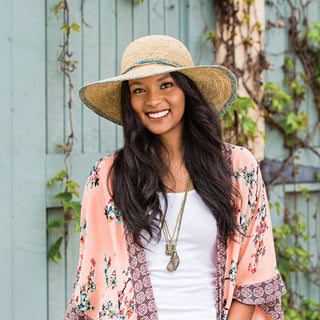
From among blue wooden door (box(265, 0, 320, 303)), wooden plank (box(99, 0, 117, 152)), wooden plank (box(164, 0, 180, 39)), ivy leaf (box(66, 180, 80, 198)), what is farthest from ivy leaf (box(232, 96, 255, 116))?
ivy leaf (box(66, 180, 80, 198))

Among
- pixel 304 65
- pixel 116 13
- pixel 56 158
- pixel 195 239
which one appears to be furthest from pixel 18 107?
pixel 304 65

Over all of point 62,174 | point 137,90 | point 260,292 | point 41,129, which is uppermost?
point 137,90

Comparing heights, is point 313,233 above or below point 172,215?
below

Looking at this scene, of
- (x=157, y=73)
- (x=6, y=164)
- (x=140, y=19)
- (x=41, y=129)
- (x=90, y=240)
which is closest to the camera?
(x=157, y=73)

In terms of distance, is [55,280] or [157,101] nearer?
[157,101]

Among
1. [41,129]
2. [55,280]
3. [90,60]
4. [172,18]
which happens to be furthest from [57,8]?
[55,280]

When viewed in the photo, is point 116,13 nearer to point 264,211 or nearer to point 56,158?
point 56,158

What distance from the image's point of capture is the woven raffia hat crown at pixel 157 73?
66.2 inches

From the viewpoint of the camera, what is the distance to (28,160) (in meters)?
2.37

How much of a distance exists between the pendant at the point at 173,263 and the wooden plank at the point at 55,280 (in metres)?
1.02

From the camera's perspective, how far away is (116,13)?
106 inches

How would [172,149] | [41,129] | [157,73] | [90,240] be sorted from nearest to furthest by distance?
1. [157,73]
2. [90,240]
3. [172,149]
4. [41,129]

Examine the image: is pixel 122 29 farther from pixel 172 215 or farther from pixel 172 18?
pixel 172 215

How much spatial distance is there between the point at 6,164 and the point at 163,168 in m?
0.90
